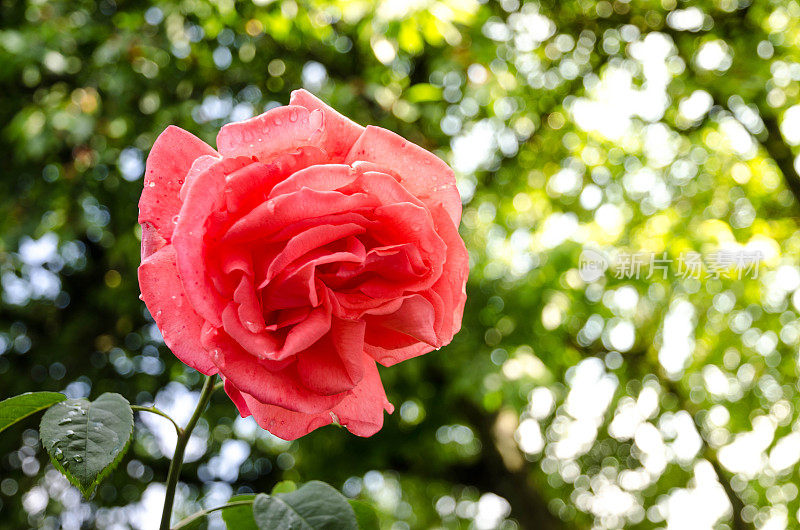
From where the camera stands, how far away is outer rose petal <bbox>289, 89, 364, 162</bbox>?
455 mm

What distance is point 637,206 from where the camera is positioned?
413cm

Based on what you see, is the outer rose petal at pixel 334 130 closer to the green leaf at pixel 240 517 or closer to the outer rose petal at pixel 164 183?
the outer rose petal at pixel 164 183

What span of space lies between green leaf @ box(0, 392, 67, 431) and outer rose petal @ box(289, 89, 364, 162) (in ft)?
0.76

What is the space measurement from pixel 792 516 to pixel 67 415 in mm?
5710

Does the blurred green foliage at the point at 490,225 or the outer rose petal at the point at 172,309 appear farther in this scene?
the blurred green foliage at the point at 490,225

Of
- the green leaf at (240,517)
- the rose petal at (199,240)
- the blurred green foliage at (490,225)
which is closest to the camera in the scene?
the rose petal at (199,240)

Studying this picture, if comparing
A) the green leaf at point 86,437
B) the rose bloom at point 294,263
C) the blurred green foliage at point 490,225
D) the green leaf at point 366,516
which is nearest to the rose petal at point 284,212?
the rose bloom at point 294,263

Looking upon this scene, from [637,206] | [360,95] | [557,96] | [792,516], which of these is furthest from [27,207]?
[792,516]

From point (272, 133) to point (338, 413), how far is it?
171mm

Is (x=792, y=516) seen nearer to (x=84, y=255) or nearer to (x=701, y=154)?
(x=701, y=154)

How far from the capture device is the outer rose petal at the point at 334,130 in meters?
0.45

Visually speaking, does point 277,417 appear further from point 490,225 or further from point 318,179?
point 490,225

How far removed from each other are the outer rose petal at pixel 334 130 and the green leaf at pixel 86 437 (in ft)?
0.67

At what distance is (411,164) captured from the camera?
458 mm
